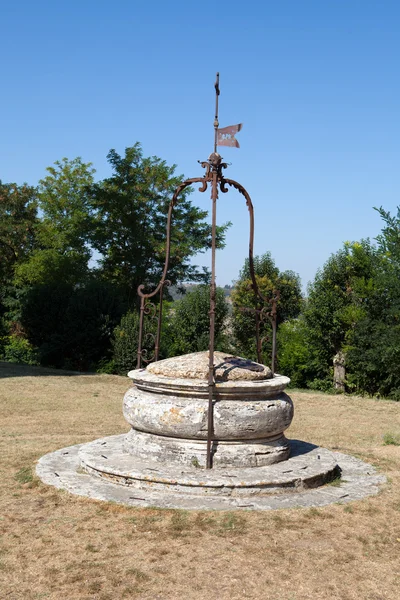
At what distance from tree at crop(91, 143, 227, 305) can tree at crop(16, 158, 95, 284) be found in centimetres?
151

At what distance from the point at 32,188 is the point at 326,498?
1379 inches

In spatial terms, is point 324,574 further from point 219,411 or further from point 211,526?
point 219,411

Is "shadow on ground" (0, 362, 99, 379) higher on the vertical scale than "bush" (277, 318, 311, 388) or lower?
lower

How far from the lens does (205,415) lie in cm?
671

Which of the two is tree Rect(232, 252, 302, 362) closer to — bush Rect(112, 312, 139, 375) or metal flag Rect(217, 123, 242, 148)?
bush Rect(112, 312, 139, 375)

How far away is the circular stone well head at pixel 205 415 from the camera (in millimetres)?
6730

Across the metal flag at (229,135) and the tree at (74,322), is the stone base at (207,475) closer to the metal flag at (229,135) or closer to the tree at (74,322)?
the metal flag at (229,135)

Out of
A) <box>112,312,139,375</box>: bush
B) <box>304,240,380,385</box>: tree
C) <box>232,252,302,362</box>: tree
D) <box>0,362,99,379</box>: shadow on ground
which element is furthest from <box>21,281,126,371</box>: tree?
<box>304,240,380,385</box>: tree

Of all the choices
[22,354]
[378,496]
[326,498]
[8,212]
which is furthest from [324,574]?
[8,212]

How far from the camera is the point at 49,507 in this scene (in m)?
5.85

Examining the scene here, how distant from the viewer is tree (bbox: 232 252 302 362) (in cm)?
2536

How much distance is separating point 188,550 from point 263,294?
22.9 m

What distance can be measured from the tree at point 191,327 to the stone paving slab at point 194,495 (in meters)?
15.5

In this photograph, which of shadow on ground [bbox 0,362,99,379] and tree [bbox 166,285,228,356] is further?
tree [bbox 166,285,228,356]
